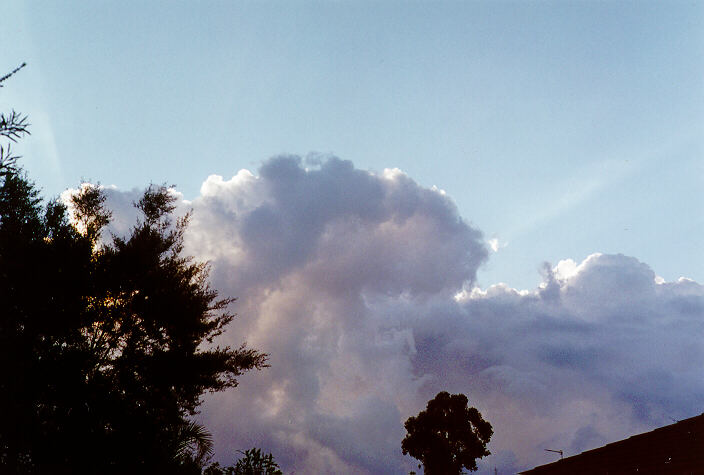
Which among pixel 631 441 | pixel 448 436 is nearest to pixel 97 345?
pixel 631 441

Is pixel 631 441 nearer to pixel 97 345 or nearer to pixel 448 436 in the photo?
pixel 97 345

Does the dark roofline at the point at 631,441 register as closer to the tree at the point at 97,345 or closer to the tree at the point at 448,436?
the tree at the point at 97,345

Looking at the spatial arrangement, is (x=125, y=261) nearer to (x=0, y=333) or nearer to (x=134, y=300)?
(x=134, y=300)

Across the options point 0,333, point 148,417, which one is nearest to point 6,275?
point 0,333

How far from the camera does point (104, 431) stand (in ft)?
62.3

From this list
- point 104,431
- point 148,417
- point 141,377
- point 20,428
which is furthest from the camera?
point 141,377

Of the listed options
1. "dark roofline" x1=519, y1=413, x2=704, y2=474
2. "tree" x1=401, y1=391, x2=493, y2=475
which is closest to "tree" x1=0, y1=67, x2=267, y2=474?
"dark roofline" x1=519, y1=413, x2=704, y2=474

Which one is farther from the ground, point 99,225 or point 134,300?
point 99,225

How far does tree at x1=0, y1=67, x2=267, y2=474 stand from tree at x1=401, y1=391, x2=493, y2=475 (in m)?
36.3

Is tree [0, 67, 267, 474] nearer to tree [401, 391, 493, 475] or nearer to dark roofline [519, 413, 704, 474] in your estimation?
dark roofline [519, 413, 704, 474]

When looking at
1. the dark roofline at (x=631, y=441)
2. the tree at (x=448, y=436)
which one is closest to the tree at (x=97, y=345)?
the dark roofline at (x=631, y=441)

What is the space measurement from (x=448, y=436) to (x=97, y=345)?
42365 mm

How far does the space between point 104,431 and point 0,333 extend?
17.5 feet

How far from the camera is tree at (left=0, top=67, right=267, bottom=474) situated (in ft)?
59.1
